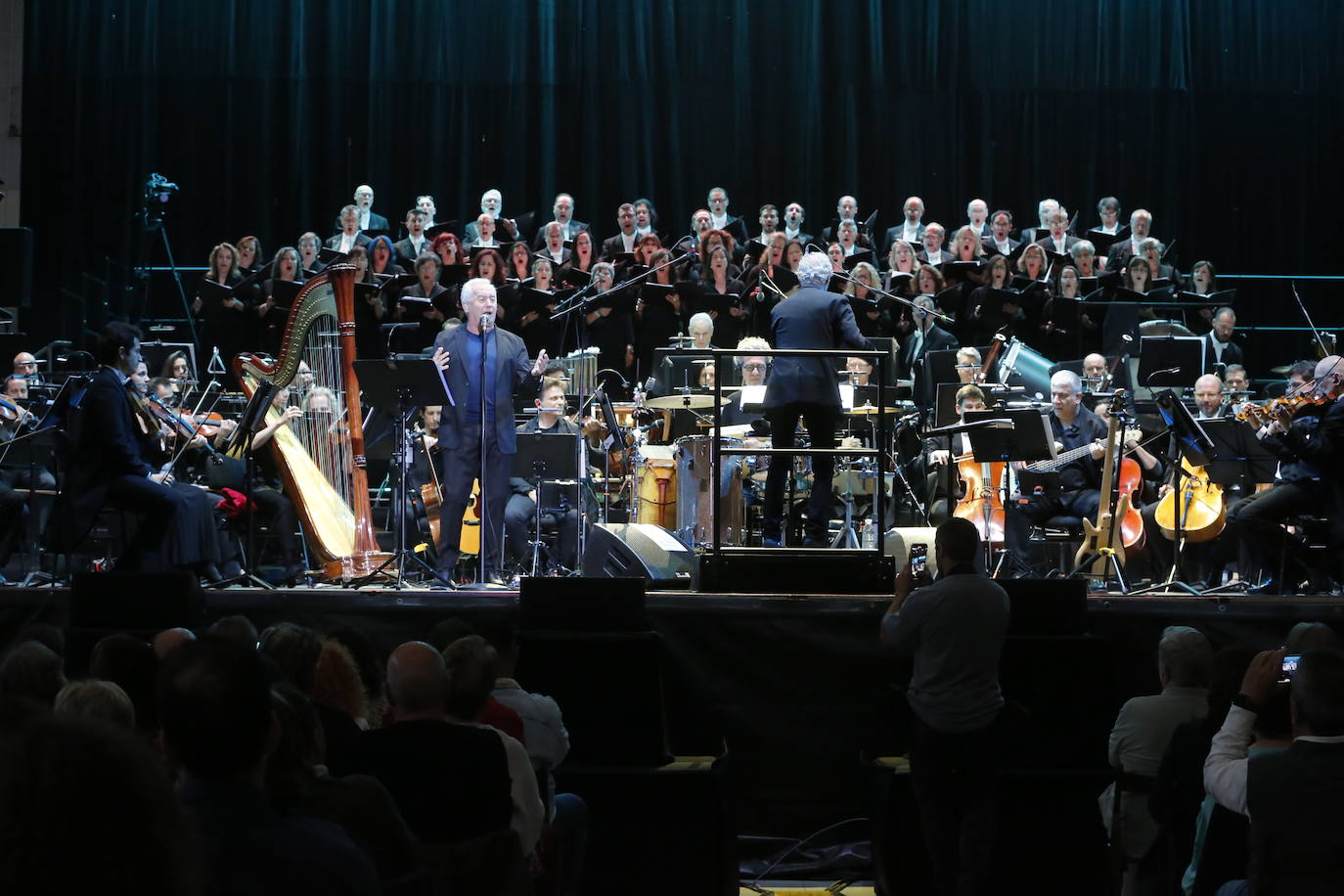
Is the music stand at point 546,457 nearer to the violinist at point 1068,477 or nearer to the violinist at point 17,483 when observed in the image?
the violinist at point 17,483

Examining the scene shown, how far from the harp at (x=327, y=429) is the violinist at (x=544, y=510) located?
68.3 inches

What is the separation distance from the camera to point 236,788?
6.39 feet

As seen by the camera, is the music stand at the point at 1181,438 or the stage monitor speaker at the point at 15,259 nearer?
the music stand at the point at 1181,438

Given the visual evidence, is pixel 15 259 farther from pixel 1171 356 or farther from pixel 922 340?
pixel 1171 356

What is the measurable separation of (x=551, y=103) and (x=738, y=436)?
9.24 meters

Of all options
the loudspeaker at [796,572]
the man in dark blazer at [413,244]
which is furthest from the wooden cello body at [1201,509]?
the man in dark blazer at [413,244]

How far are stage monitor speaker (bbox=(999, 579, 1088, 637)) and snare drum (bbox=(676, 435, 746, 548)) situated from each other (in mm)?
2867

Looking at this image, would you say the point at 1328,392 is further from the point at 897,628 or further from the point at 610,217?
the point at 610,217

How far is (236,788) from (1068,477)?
803 centimetres

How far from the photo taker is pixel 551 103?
56.3 ft

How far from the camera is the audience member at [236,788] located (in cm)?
190

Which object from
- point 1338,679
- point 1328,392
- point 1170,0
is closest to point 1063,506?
point 1328,392

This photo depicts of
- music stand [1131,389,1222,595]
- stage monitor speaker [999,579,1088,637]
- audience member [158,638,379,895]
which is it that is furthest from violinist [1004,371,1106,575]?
audience member [158,638,379,895]

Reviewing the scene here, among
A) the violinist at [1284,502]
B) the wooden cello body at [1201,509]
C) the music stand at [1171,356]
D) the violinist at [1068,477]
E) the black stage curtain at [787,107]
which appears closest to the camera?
the violinist at [1284,502]
